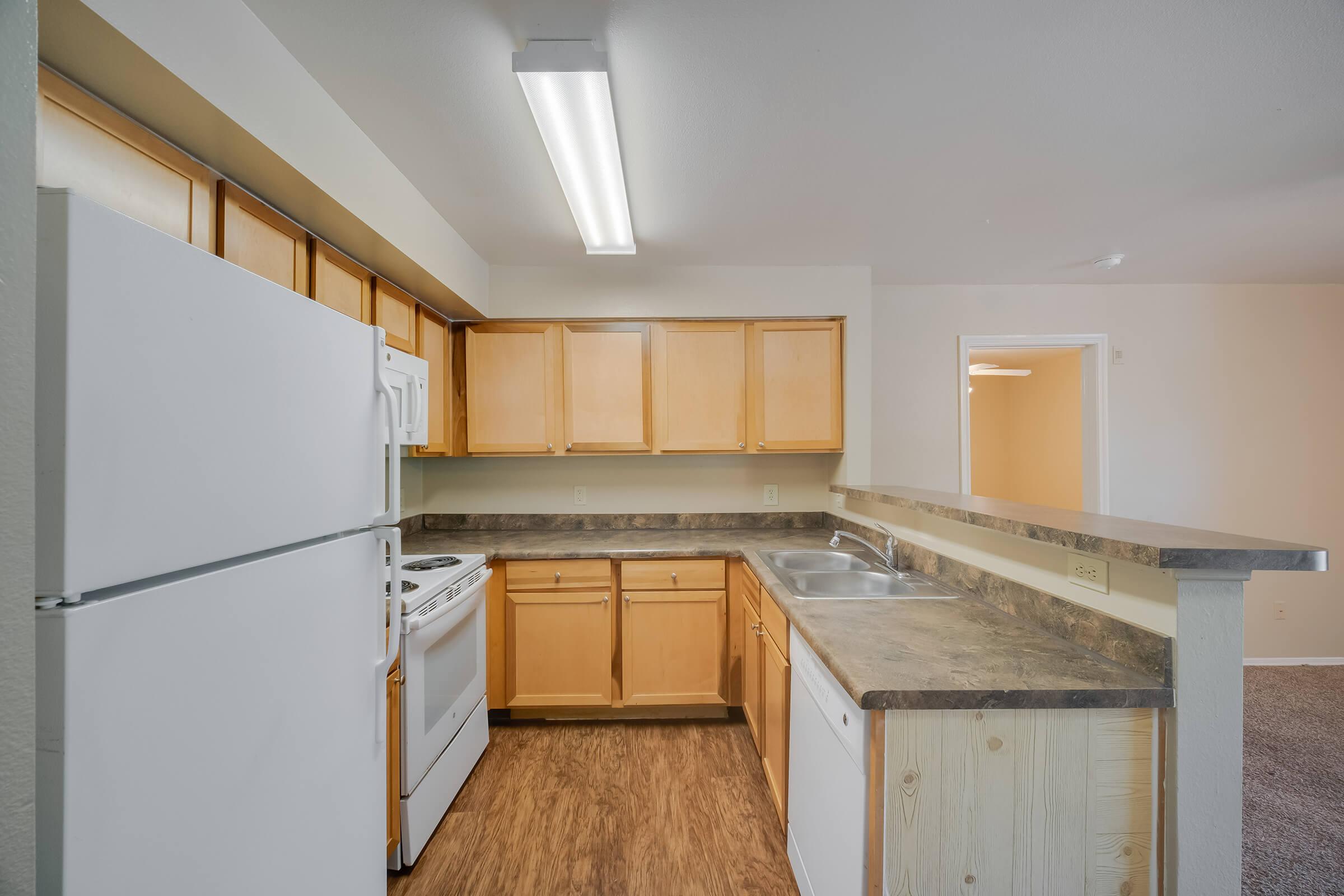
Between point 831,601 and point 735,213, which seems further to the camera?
point 735,213

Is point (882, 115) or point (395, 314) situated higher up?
point (882, 115)

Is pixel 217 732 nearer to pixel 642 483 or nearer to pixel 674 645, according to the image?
pixel 674 645

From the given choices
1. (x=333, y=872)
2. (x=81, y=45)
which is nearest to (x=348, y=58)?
(x=81, y=45)

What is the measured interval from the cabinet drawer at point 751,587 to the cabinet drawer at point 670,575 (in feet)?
0.50

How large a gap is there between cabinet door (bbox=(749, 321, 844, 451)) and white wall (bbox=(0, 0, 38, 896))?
2.60m

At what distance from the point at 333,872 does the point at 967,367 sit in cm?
367

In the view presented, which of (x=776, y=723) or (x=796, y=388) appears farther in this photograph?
(x=796, y=388)

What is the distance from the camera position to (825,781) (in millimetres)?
1237

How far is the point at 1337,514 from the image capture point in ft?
10.4

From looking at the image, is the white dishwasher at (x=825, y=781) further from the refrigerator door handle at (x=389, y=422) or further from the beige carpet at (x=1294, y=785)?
the beige carpet at (x=1294, y=785)

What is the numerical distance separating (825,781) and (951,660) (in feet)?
1.43

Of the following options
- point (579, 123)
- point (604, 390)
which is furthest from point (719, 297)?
point (579, 123)

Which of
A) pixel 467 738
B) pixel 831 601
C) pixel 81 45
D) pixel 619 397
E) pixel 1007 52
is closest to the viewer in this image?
pixel 81 45

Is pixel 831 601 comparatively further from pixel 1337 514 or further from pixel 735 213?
pixel 1337 514
